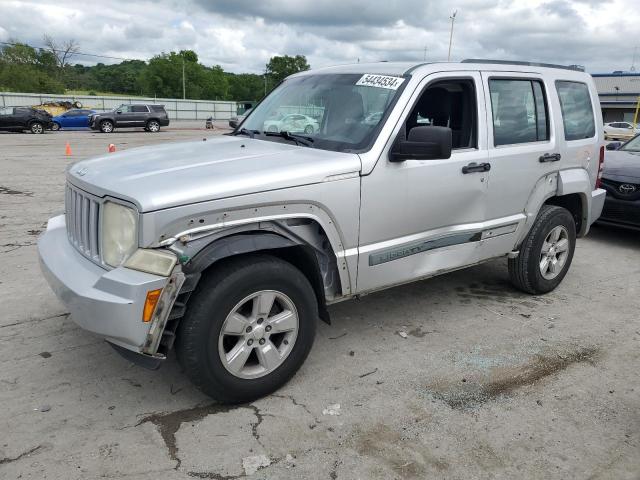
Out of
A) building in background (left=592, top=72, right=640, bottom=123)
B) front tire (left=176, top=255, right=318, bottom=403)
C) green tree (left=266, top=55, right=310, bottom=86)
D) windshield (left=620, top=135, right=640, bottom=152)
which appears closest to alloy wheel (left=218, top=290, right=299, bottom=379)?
front tire (left=176, top=255, right=318, bottom=403)

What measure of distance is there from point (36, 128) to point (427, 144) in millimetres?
28273

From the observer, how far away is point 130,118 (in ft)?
97.6

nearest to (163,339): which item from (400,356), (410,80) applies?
(400,356)

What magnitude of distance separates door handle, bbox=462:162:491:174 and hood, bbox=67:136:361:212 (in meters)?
1.02

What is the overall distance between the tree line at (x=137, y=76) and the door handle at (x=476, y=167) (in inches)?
2834

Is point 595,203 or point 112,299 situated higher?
point 595,203

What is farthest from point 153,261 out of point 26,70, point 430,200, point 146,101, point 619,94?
point 26,70

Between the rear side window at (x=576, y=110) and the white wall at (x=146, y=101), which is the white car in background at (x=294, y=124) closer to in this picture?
the rear side window at (x=576, y=110)

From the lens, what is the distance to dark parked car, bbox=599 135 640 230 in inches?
272

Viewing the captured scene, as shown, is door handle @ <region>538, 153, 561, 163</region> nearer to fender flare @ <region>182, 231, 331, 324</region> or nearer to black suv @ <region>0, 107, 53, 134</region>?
fender flare @ <region>182, 231, 331, 324</region>

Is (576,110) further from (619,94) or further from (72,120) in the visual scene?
(619,94)

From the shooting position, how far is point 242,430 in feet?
9.82

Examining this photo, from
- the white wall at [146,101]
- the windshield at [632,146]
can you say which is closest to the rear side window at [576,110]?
the windshield at [632,146]

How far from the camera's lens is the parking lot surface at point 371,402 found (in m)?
2.75
